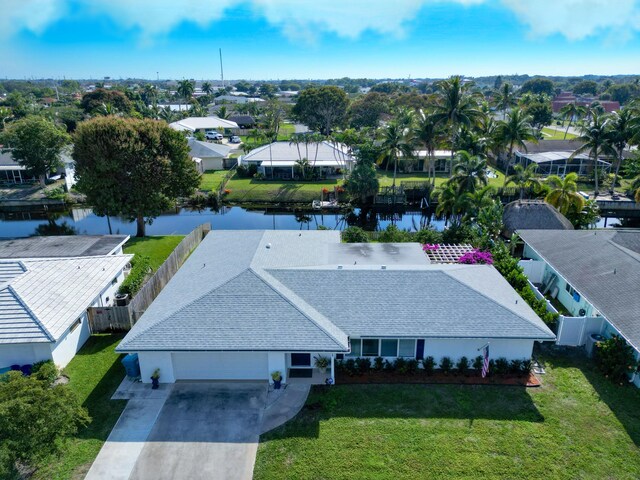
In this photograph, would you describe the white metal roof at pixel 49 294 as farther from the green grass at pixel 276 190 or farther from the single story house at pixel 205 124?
the single story house at pixel 205 124

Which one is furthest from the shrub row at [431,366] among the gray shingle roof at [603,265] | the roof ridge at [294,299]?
the gray shingle roof at [603,265]

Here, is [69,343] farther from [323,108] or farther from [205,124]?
[205,124]

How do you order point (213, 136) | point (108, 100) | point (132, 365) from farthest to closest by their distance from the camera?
point (108, 100) < point (213, 136) < point (132, 365)

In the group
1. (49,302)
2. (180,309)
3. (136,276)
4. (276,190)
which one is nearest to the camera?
(180,309)

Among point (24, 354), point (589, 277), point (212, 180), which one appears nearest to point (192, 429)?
point (24, 354)

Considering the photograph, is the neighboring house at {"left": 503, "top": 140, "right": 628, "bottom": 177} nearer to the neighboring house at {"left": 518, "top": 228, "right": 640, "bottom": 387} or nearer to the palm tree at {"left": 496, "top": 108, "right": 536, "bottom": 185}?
the palm tree at {"left": 496, "top": 108, "right": 536, "bottom": 185}

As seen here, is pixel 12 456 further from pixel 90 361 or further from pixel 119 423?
pixel 90 361
